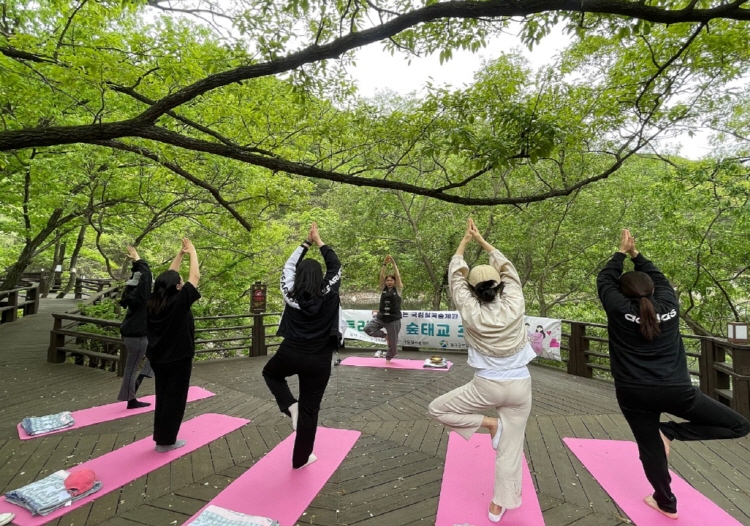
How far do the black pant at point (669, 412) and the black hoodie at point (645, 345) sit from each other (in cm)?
7

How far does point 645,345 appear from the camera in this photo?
2.28 meters

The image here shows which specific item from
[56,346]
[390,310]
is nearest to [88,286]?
[56,346]

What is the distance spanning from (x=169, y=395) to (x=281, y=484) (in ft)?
4.04

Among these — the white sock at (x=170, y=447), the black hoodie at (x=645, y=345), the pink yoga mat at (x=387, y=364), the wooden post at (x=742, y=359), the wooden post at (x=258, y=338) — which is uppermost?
the black hoodie at (x=645, y=345)

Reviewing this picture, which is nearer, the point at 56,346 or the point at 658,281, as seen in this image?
the point at 658,281

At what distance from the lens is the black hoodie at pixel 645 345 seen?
2.25m

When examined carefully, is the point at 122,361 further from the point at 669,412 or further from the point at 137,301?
the point at 669,412

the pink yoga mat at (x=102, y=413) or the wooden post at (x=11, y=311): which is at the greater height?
the wooden post at (x=11, y=311)

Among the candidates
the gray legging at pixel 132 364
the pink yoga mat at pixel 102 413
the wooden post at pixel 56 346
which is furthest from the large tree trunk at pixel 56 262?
the gray legging at pixel 132 364

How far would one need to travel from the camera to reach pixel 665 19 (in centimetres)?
237

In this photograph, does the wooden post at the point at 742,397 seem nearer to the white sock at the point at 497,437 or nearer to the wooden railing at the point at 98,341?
the white sock at the point at 497,437

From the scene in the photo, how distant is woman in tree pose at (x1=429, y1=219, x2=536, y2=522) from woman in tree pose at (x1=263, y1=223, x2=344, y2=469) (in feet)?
2.92

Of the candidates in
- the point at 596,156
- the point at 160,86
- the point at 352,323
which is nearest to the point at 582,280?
the point at 596,156

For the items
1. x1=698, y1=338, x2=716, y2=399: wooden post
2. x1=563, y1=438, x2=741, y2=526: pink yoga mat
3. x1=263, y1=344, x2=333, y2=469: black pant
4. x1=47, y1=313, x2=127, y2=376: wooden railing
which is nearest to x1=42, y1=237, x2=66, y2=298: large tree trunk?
x1=47, y1=313, x2=127, y2=376: wooden railing
